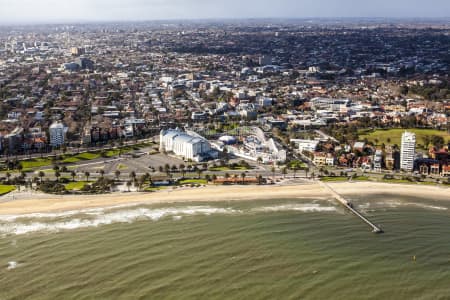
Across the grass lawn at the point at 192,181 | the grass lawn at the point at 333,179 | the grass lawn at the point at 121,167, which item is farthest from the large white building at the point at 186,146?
the grass lawn at the point at 333,179

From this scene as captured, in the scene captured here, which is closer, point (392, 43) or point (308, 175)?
point (308, 175)

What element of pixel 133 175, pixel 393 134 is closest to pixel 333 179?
pixel 133 175

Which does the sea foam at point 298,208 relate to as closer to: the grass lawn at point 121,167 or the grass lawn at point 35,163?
the grass lawn at point 121,167

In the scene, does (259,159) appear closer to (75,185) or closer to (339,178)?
(339,178)

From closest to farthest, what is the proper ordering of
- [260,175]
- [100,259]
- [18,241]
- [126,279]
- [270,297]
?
1. [270,297]
2. [126,279]
3. [100,259]
4. [18,241]
5. [260,175]

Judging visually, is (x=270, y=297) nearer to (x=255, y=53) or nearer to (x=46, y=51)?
(x=255, y=53)

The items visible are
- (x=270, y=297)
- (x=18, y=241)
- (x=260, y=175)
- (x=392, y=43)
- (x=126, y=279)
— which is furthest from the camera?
(x=392, y=43)

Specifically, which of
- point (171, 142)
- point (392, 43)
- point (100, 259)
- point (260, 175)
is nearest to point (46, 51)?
point (392, 43)
